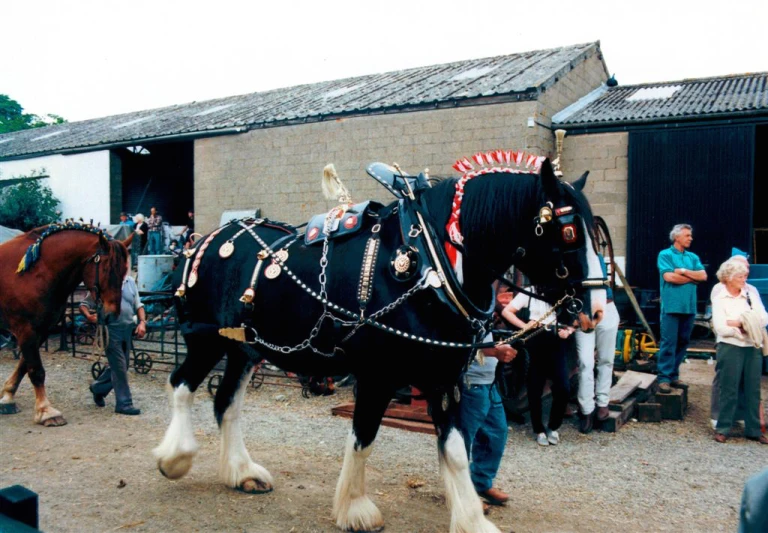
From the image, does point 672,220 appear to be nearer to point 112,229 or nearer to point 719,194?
point 719,194

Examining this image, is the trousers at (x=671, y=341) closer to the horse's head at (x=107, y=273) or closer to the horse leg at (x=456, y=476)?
the horse leg at (x=456, y=476)

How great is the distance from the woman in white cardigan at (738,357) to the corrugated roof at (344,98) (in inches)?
273

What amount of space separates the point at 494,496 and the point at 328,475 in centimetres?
131

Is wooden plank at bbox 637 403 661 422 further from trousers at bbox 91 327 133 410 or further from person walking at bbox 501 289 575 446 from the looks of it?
trousers at bbox 91 327 133 410

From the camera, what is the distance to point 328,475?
187 inches

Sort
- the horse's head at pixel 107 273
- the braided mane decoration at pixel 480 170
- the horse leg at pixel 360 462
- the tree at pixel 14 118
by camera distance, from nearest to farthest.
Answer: the braided mane decoration at pixel 480 170 → the horse leg at pixel 360 462 → the horse's head at pixel 107 273 → the tree at pixel 14 118

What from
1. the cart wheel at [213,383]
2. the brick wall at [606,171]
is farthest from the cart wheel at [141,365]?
the brick wall at [606,171]

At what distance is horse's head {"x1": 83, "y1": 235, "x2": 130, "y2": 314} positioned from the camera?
6.16 metres

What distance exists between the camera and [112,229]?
1569 cm

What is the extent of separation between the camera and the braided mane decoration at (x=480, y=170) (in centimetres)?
332

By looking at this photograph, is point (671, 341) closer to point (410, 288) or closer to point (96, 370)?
point (410, 288)

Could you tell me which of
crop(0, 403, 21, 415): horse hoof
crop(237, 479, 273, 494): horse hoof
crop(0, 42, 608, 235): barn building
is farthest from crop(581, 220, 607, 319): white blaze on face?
crop(0, 42, 608, 235): barn building

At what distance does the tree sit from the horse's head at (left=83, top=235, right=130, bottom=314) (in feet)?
143

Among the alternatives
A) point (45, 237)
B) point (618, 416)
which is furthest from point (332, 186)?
point (618, 416)
